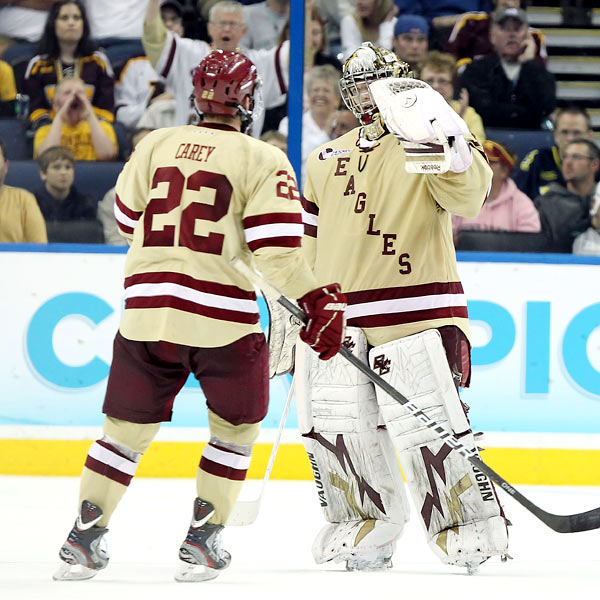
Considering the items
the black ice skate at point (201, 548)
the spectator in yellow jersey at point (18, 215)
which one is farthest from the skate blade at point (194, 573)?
the spectator in yellow jersey at point (18, 215)

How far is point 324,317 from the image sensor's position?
8.78 ft

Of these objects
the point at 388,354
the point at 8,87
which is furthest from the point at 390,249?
the point at 8,87

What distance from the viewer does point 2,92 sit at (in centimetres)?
520

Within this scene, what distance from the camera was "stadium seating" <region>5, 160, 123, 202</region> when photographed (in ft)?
16.8

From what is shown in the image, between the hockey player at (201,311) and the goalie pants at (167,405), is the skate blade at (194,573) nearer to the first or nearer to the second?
the hockey player at (201,311)

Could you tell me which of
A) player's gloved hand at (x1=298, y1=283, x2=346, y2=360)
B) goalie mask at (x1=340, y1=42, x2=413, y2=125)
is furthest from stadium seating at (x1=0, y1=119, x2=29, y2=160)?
player's gloved hand at (x1=298, y1=283, x2=346, y2=360)

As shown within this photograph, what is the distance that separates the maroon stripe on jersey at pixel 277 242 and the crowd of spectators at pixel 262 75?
247 centimetres

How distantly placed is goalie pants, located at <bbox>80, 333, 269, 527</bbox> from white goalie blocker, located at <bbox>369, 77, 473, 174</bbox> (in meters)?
0.54

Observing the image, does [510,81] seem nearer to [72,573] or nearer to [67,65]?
[67,65]

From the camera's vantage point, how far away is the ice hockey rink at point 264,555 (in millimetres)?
2584

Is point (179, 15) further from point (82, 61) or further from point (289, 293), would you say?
point (289, 293)

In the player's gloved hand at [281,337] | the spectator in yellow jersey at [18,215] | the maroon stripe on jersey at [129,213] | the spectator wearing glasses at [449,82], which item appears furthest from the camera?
the spectator wearing glasses at [449,82]

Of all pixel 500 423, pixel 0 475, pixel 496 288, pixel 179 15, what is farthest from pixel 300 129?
pixel 0 475

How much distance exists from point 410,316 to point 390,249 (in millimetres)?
169
